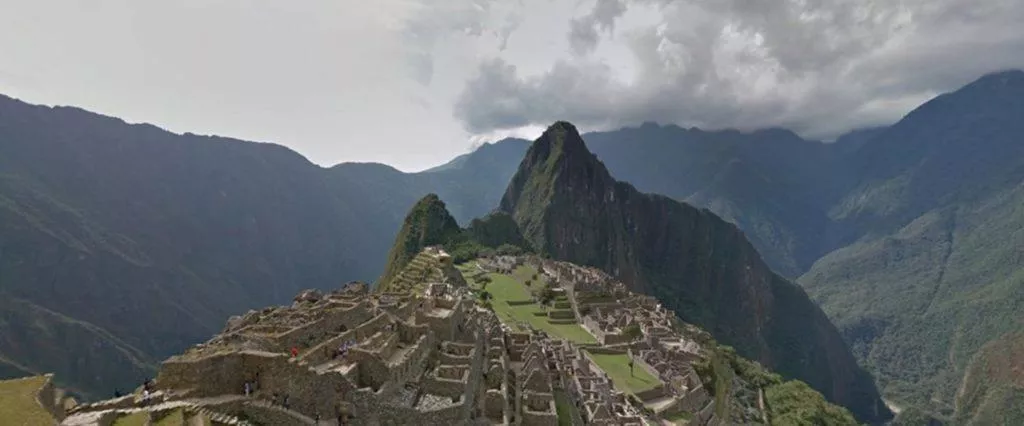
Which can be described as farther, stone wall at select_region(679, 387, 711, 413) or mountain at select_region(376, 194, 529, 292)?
mountain at select_region(376, 194, 529, 292)

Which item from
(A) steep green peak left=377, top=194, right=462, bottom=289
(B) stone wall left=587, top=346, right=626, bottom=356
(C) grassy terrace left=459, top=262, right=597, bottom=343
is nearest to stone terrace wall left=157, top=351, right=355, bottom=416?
(C) grassy terrace left=459, top=262, right=597, bottom=343

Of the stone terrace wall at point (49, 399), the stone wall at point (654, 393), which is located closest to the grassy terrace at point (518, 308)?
the stone wall at point (654, 393)

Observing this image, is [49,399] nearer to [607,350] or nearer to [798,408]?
[607,350]

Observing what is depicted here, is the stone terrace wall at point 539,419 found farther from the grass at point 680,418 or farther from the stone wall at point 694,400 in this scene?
the stone wall at point 694,400

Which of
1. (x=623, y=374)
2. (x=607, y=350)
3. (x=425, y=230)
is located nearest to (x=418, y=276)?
(x=607, y=350)

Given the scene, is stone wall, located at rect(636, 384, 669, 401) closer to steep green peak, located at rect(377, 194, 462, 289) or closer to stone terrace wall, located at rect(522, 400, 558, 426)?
stone terrace wall, located at rect(522, 400, 558, 426)

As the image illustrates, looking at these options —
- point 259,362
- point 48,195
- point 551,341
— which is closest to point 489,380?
point 259,362
